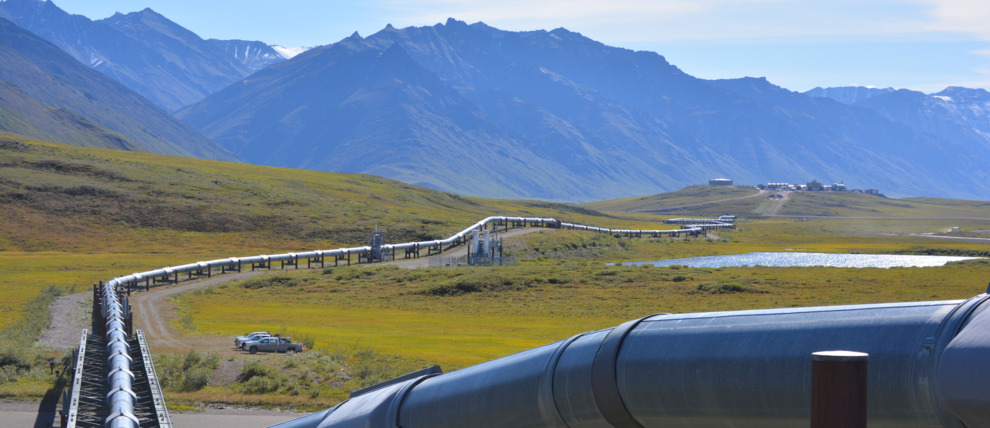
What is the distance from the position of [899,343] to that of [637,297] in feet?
213

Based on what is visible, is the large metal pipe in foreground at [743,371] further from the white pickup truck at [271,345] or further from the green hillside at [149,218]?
the green hillside at [149,218]

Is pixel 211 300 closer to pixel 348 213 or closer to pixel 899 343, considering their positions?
pixel 899 343

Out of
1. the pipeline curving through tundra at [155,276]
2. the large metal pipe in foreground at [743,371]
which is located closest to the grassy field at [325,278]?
the pipeline curving through tundra at [155,276]

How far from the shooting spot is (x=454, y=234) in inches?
5423

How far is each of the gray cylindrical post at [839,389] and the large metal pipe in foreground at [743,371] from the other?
607mm

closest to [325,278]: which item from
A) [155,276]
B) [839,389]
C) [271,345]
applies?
[155,276]

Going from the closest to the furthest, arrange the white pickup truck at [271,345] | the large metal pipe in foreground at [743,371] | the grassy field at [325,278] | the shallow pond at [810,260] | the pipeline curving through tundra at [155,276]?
the large metal pipe in foreground at [743,371] < the pipeline curving through tundra at [155,276] < the grassy field at [325,278] < the white pickup truck at [271,345] < the shallow pond at [810,260]

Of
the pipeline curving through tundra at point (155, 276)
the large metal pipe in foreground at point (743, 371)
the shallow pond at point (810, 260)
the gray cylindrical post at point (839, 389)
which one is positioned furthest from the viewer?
the shallow pond at point (810, 260)

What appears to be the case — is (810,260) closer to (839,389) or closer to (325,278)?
(325,278)

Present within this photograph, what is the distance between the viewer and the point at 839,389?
4.51 m

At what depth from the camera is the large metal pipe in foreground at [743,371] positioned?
4.89m

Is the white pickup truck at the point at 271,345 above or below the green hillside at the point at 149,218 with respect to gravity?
below

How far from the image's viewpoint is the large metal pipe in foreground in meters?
4.89

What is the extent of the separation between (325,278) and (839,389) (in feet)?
278
